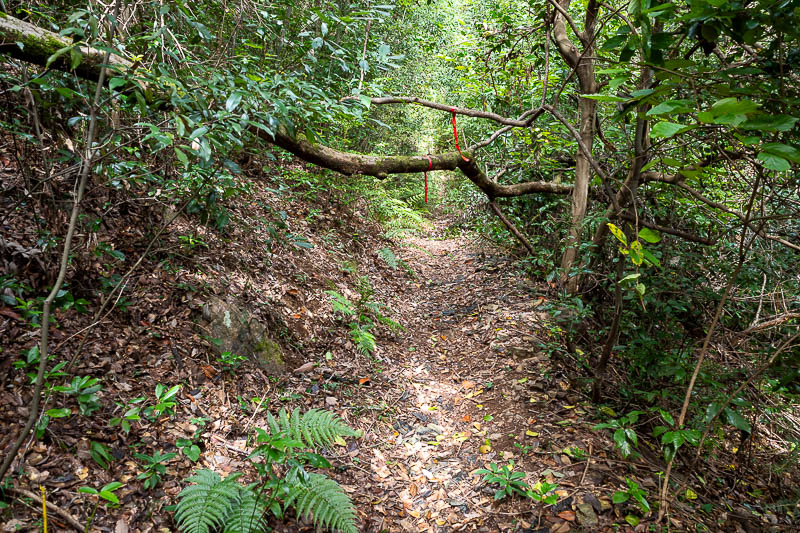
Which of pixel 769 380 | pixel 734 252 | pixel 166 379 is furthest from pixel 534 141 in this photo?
pixel 166 379

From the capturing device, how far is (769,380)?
9.96 feet

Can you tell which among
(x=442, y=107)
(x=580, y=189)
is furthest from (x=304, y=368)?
(x=580, y=189)

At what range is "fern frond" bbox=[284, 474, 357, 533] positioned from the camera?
96.8 inches

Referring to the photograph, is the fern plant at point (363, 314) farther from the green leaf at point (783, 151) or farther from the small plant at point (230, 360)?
the green leaf at point (783, 151)

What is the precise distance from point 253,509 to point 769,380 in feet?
12.7

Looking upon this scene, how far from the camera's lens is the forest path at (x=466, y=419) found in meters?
Answer: 3.12

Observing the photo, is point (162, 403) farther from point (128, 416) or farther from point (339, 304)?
point (339, 304)

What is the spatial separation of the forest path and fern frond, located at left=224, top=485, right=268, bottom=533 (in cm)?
91

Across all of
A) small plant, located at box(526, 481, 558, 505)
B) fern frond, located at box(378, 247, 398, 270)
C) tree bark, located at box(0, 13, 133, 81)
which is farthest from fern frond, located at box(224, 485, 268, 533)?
fern frond, located at box(378, 247, 398, 270)

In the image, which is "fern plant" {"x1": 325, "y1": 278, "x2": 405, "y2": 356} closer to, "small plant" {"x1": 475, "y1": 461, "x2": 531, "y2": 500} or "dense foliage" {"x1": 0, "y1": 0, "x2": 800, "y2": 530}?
"dense foliage" {"x1": 0, "y1": 0, "x2": 800, "y2": 530}

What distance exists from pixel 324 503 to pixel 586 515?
1.88m

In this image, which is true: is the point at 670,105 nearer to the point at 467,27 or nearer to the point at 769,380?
the point at 769,380

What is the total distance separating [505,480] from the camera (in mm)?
3133

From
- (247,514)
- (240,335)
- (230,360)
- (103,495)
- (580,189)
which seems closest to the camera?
(103,495)
